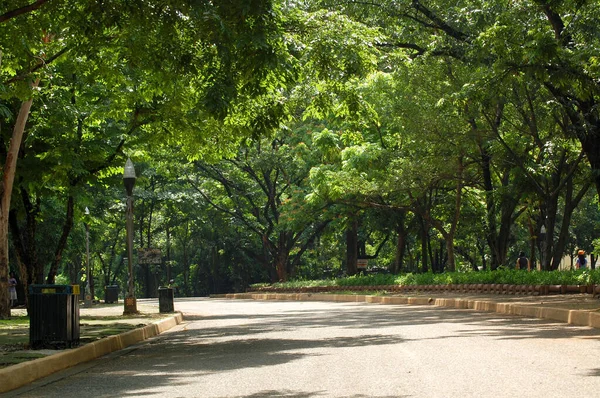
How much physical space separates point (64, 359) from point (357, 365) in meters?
4.04

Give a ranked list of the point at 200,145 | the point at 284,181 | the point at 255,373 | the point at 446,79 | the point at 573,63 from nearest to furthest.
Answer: the point at 255,373, the point at 573,63, the point at 200,145, the point at 446,79, the point at 284,181

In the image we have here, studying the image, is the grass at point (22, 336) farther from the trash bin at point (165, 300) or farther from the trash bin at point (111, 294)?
the trash bin at point (111, 294)

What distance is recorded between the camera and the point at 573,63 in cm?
1814

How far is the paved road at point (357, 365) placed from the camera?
28.1 feet

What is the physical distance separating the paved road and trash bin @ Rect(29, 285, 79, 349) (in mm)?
647

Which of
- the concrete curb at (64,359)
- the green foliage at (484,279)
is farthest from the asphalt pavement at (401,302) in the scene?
the green foliage at (484,279)

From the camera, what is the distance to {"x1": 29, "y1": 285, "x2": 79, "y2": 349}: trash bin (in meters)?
12.7

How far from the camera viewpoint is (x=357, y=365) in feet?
34.7

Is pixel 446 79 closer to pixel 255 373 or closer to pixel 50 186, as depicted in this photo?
pixel 50 186

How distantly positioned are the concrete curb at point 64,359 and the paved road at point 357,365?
208 mm

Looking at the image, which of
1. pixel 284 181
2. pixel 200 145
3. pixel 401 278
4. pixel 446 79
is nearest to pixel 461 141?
pixel 446 79

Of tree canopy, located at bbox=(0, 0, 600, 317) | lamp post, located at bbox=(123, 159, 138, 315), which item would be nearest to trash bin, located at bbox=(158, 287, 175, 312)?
lamp post, located at bbox=(123, 159, 138, 315)

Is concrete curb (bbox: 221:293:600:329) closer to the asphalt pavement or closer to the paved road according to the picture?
the asphalt pavement

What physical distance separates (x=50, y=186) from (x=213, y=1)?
1426 centimetres
